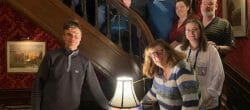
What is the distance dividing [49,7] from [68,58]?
1306 mm

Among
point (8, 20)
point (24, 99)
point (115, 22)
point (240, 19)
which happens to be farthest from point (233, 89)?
point (8, 20)

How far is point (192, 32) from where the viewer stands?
3203 mm

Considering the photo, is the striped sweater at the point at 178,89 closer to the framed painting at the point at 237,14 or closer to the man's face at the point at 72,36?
the man's face at the point at 72,36

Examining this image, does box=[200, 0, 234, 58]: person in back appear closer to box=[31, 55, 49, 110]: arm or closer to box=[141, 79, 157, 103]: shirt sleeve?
box=[141, 79, 157, 103]: shirt sleeve

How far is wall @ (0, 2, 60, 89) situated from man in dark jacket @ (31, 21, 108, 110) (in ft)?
9.13

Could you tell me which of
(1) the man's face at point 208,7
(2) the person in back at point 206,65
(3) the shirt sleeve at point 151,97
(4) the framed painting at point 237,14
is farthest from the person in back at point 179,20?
(4) the framed painting at point 237,14

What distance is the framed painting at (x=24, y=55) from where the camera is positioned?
19.5 feet

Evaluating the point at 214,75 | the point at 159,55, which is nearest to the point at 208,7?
the point at 214,75

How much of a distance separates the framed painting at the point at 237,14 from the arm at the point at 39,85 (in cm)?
380

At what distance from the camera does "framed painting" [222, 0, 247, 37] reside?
19.6 ft

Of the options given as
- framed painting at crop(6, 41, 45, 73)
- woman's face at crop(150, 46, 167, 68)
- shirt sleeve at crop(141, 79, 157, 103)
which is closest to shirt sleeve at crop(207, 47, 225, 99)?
shirt sleeve at crop(141, 79, 157, 103)

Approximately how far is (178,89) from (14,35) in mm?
3843

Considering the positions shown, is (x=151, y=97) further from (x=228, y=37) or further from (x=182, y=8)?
(x=182, y=8)

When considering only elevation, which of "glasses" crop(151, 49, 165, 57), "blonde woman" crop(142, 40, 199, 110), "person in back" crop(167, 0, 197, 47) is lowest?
"blonde woman" crop(142, 40, 199, 110)
